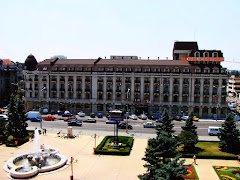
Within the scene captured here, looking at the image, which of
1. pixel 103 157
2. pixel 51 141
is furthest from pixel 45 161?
→ pixel 51 141

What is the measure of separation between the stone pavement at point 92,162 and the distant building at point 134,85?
3389cm

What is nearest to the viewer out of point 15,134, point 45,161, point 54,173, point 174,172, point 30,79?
point 174,172

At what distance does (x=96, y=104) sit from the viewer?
352 feet

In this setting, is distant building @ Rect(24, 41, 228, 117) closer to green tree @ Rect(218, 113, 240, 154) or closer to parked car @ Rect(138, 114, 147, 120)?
parked car @ Rect(138, 114, 147, 120)

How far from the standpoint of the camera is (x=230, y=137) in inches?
2480

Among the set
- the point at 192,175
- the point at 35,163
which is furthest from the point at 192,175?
the point at 35,163

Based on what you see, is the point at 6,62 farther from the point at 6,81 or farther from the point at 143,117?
the point at 143,117

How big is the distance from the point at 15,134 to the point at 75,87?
4184 cm

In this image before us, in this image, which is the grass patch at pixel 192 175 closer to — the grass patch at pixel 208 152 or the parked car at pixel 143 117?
the grass patch at pixel 208 152

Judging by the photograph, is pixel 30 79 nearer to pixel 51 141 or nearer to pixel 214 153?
pixel 51 141

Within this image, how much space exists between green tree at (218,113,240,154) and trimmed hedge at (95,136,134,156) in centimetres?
1820

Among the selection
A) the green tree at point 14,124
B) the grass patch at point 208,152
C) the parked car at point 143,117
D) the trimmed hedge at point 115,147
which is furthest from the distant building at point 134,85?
the green tree at point 14,124

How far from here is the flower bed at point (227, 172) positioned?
4950 centimetres

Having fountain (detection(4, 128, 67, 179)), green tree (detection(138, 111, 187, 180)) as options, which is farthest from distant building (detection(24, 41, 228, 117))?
green tree (detection(138, 111, 187, 180))
